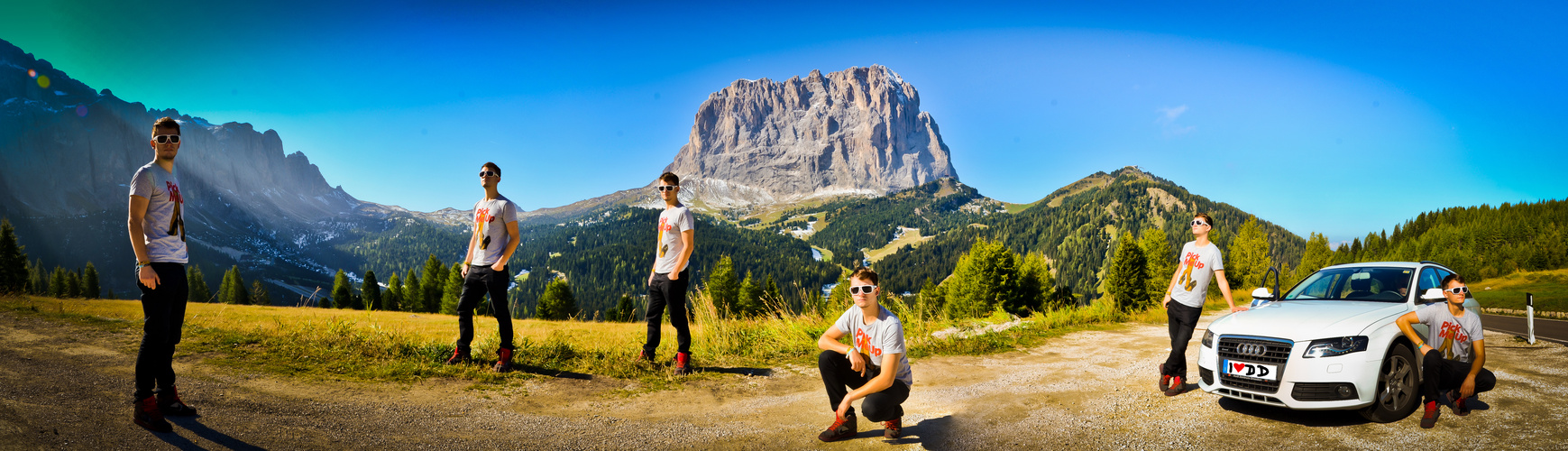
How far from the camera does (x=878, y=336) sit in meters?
4.55

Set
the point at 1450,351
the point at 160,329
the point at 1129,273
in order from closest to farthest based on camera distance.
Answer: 1. the point at 160,329
2. the point at 1450,351
3. the point at 1129,273

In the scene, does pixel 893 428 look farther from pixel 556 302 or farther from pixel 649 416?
pixel 556 302

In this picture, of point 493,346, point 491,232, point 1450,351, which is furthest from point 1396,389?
point 493,346

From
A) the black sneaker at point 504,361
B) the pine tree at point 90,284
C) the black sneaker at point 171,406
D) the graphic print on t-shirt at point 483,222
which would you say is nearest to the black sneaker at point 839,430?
the black sneaker at point 504,361

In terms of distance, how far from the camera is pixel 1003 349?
10195mm

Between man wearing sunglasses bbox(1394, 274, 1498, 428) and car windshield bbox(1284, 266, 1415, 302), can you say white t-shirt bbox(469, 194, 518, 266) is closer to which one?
man wearing sunglasses bbox(1394, 274, 1498, 428)

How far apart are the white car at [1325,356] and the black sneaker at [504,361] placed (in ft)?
24.6

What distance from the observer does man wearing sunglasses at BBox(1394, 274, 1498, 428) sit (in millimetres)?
5203

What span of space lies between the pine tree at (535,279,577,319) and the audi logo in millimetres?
52669

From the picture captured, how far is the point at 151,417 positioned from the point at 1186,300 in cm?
951

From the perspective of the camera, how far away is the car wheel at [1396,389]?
517 cm

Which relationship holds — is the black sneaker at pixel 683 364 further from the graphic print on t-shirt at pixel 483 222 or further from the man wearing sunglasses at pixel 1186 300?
the man wearing sunglasses at pixel 1186 300

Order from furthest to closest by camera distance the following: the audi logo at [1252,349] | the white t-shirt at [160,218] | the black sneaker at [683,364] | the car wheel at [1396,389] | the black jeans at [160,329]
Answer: the black sneaker at [683,364] < the audi logo at [1252,349] < the car wheel at [1396,389] < the white t-shirt at [160,218] < the black jeans at [160,329]

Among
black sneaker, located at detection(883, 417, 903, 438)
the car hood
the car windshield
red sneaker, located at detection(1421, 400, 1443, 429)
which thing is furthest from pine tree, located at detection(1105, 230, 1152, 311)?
black sneaker, located at detection(883, 417, 903, 438)
